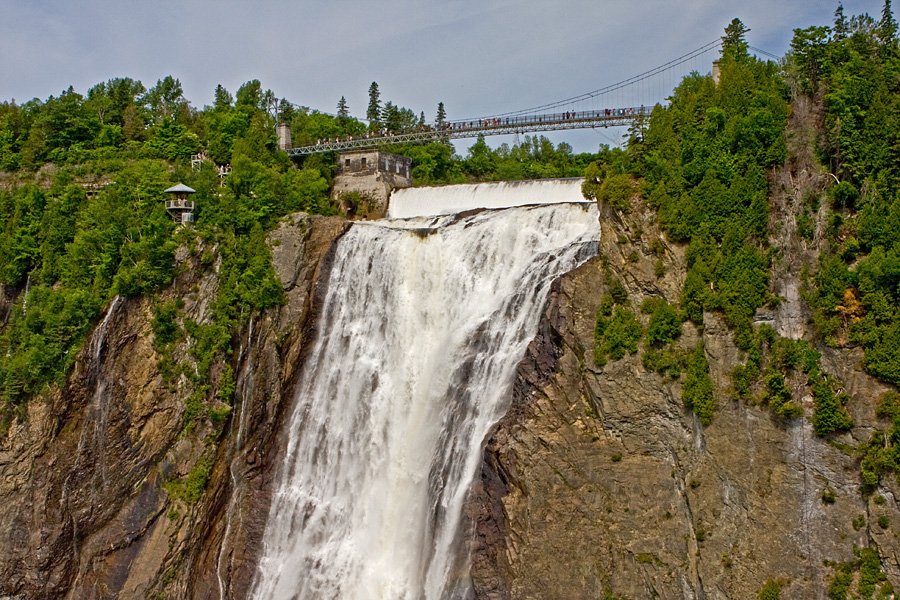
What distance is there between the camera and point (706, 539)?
89.1ft

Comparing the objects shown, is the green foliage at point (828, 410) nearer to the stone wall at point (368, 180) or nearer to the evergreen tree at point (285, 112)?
the stone wall at point (368, 180)

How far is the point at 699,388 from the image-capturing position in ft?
91.7

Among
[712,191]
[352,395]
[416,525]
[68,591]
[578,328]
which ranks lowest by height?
[68,591]

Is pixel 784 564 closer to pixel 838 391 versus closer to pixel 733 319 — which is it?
pixel 838 391

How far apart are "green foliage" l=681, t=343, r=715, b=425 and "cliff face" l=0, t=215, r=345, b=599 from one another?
17886mm

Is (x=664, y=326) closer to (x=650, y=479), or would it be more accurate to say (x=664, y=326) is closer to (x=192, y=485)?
(x=650, y=479)

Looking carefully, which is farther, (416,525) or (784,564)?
(416,525)

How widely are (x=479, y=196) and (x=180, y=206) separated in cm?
1538

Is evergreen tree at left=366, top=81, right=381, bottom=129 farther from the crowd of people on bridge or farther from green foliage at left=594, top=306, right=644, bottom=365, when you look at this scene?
green foliage at left=594, top=306, right=644, bottom=365

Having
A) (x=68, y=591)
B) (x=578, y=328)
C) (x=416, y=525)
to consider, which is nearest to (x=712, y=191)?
(x=578, y=328)

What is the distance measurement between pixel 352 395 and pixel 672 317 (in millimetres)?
14596

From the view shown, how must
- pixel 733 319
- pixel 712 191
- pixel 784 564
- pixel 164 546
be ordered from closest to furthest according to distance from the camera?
pixel 784 564 < pixel 733 319 < pixel 712 191 < pixel 164 546

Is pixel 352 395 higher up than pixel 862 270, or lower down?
lower down

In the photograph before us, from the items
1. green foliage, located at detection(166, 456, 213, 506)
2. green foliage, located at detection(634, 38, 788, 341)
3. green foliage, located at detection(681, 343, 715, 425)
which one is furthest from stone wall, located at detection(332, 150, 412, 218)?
green foliage, located at detection(681, 343, 715, 425)
